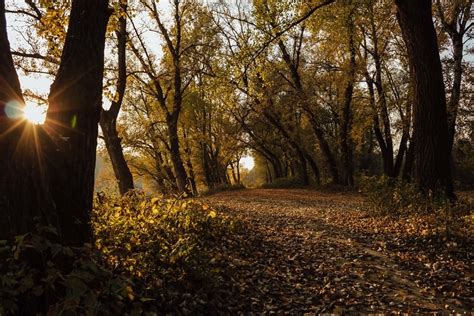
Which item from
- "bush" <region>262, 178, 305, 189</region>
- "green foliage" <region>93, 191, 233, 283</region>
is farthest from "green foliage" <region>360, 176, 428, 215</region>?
"bush" <region>262, 178, 305, 189</region>

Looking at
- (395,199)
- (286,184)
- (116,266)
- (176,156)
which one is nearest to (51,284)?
(116,266)

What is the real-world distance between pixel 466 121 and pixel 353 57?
821 cm

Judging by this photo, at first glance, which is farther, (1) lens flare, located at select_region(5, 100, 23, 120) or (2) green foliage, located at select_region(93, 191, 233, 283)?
(2) green foliage, located at select_region(93, 191, 233, 283)

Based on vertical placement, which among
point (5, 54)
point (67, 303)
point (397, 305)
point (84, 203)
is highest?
point (5, 54)

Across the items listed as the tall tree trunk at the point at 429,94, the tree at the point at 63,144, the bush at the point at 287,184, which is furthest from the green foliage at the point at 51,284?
the bush at the point at 287,184

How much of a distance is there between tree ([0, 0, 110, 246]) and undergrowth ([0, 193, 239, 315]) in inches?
12.8

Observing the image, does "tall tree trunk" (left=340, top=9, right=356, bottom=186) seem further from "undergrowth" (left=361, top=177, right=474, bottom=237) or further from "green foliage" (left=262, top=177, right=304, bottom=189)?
"undergrowth" (left=361, top=177, right=474, bottom=237)

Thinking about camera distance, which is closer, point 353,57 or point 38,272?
point 38,272

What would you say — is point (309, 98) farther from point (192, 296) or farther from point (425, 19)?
point (192, 296)

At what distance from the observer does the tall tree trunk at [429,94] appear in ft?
30.8

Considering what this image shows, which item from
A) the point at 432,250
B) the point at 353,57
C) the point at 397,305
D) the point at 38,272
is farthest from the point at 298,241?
the point at 353,57

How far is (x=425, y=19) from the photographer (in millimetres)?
9375

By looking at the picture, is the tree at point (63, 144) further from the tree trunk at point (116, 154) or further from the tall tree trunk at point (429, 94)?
the tree trunk at point (116, 154)

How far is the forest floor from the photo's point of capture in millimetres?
5305
